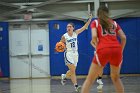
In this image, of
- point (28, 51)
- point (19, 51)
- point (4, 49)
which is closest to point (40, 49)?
point (28, 51)

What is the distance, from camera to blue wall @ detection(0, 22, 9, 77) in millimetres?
18766

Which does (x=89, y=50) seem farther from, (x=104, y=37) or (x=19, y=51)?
(x=104, y=37)

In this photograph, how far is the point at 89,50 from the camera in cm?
1828

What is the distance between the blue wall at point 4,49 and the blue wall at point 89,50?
8.14 feet

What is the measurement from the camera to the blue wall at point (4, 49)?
18.8 metres

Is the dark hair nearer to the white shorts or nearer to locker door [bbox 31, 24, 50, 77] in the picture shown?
the white shorts

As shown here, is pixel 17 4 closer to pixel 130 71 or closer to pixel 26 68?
pixel 26 68

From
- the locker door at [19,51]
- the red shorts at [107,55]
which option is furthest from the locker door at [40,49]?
the red shorts at [107,55]

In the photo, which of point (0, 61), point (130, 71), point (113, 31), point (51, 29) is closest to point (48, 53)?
point (51, 29)

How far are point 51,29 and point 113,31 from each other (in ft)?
38.5

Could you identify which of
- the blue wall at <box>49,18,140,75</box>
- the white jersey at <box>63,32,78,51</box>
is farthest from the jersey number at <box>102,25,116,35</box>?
the blue wall at <box>49,18,140,75</box>

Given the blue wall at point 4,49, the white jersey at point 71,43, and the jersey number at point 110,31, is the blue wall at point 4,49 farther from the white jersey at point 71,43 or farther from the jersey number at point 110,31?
the jersey number at point 110,31

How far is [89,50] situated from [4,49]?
4.74 metres

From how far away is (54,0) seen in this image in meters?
18.5
